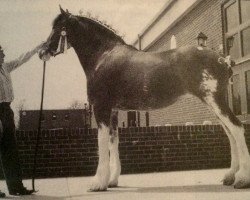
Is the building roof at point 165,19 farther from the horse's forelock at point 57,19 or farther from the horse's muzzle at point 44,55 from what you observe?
the horse's muzzle at point 44,55

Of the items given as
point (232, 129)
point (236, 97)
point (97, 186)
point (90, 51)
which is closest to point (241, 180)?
point (232, 129)

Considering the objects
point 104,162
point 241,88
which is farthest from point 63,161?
point 241,88

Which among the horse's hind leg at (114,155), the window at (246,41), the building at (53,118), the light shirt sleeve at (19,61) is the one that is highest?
the window at (246,41)

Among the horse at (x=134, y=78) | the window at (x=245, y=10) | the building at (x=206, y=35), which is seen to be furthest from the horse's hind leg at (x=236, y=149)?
the window at (x=245, y=10)

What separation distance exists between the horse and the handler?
9.7 inches

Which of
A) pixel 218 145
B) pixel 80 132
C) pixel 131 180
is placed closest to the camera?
pixel 131 180

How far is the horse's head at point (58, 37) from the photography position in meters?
2.84

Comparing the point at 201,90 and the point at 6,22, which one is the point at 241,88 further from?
the point at 6,22

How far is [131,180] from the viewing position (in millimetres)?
3406

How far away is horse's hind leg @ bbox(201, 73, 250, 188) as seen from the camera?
2.72 m

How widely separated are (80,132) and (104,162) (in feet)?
4.07

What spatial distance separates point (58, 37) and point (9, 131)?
0.69 m

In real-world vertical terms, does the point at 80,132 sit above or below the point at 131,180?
above

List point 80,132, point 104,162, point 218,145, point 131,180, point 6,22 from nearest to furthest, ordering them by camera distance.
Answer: point 104,162 → point 6,22 → point 131,180 → point 218,145 → point 80,132
